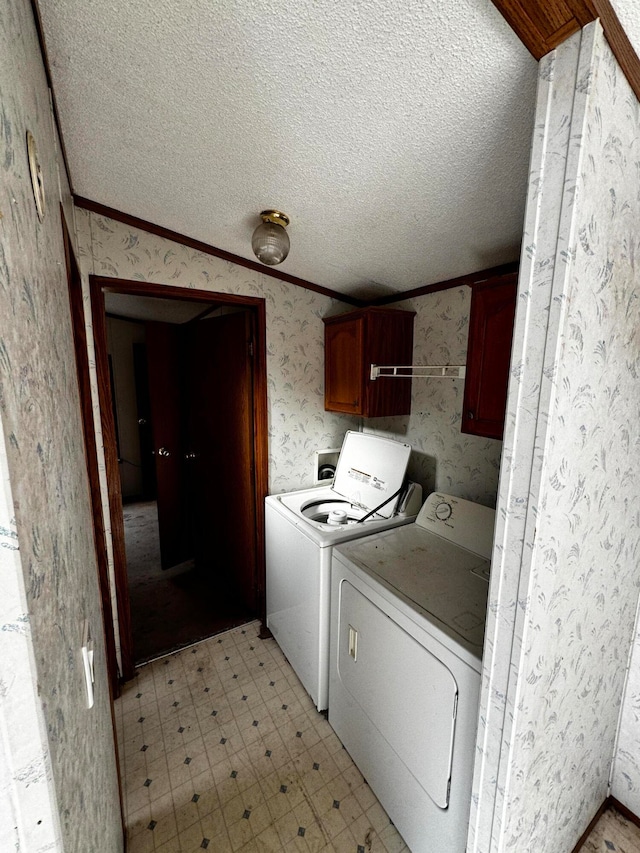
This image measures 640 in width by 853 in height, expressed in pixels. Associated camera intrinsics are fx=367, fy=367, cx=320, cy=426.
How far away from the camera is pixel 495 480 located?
1827 millimetres

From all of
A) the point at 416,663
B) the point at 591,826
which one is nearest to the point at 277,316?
the point at 416,663

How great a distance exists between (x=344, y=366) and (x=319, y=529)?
3.16 ft

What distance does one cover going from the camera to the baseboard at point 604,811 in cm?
133

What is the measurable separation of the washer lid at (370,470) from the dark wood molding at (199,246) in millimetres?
915

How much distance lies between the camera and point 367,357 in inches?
80.1

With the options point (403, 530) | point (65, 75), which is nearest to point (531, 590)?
point (403, 530)

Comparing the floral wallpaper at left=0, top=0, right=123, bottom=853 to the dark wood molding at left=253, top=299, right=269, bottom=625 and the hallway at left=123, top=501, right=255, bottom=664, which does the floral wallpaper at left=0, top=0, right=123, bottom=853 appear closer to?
the dark wood molding at left=253, top=299, right=269, bottom=625

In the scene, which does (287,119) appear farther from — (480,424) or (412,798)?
(412,798)

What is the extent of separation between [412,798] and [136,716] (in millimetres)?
1346

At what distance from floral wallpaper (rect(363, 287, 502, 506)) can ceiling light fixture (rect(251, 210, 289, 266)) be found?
909 millimetres

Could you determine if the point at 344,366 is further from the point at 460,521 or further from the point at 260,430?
the point at 460,521

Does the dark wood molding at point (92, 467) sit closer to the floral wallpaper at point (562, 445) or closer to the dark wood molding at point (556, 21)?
the floral wallpaper at point (562, 445)

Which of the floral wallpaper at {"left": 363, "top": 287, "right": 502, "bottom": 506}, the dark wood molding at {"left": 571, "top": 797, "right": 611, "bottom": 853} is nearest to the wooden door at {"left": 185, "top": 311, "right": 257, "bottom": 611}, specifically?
the floral wallpaper at {"left": 363, "top": 287, "right": 502, "bottom": 506}

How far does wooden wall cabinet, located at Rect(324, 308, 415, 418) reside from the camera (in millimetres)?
2031
